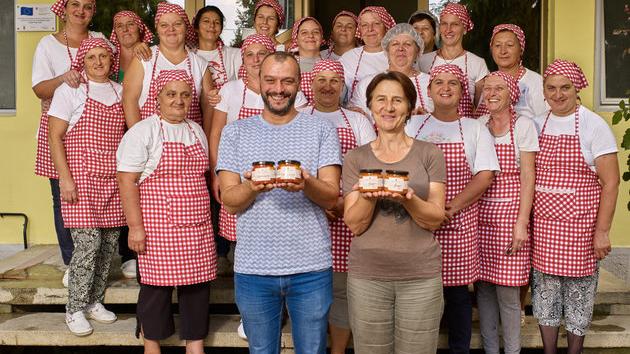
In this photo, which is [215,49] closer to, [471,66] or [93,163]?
[93,163]

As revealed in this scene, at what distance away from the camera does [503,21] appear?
6.52 meters

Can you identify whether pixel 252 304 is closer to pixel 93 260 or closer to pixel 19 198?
pixel 93 260

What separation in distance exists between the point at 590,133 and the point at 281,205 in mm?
1767

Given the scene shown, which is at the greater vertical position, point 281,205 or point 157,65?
point 157,65

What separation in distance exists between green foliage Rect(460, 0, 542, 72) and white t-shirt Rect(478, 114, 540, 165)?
2.16m

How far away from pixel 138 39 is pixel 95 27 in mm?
1805

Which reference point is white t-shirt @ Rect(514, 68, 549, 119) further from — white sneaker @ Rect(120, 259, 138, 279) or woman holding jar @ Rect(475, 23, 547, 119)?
white sneaker @ Rect(120, 259, 138, 279)

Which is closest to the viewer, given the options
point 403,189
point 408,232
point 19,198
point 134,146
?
point 403,189

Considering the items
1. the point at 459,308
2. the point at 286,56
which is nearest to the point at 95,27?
the point at 286,56

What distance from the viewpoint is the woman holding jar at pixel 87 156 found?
415 centimetres

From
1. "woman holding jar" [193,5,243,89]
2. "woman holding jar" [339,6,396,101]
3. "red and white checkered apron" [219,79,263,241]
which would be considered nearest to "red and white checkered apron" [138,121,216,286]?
"red and white checkered apron" [219,79,263,241]

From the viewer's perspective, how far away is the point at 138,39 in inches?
182

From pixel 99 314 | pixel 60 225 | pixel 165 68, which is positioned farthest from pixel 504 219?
pixel 60 225

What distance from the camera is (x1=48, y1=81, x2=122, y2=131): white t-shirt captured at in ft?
13.6
